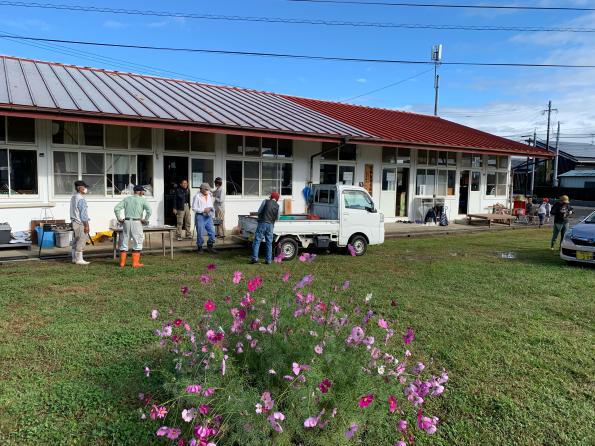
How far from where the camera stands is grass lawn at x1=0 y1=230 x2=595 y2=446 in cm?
339

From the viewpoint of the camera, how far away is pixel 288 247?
10219mm

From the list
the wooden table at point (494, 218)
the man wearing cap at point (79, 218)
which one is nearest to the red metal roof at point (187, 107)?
the man wearing cap at point (79, 218)

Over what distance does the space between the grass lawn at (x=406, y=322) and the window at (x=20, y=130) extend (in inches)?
152

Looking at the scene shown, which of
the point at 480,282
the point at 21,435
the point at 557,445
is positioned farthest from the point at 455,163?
the point at 21,435

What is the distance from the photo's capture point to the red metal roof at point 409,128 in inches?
711

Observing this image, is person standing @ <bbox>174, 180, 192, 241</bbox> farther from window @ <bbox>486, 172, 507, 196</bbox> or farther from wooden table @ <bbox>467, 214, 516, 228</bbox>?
window @ <bbox>486, 172, 507, 196</bbox>

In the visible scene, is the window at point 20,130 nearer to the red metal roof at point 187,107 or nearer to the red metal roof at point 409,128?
the red metal roof at point 187,107

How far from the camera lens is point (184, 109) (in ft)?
43.2

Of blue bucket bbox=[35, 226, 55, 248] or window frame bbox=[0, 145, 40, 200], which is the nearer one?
blue bucket bbox=[35, 226, 55, 248]

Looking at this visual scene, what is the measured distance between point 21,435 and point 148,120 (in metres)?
9.55

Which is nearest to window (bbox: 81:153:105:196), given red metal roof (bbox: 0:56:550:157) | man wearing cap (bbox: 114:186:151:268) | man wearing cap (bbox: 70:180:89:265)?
red metal roof (bbox: 0:56:550:157)

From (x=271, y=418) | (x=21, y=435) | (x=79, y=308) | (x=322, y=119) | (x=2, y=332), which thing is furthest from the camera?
(x=322, y=119)

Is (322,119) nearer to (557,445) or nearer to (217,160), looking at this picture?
(217,160)

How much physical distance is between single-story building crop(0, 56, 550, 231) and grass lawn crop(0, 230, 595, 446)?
3.51 m
